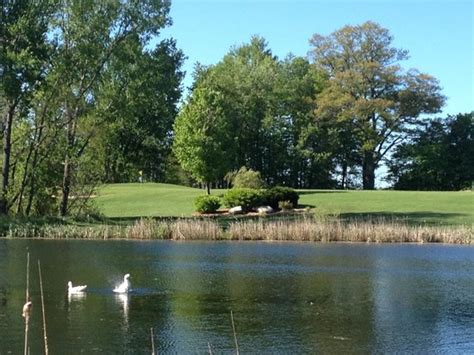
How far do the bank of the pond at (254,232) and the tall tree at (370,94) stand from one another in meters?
39.7

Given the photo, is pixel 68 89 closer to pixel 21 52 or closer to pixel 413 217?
pixel 21 52

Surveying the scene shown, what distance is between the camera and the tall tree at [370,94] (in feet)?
244

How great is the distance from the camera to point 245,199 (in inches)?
1820

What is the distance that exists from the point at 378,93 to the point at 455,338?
64389mm

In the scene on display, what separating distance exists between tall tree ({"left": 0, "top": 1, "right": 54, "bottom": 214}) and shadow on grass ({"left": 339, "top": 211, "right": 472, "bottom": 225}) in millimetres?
18417

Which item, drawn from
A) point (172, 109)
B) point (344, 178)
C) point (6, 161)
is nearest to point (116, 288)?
point (6, 161)

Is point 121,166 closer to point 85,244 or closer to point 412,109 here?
point 85,244

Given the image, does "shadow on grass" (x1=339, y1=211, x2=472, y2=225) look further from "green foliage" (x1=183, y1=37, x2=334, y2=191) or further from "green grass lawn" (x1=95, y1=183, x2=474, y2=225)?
"green foliage" (x1=183, y1=37, x2=334, y2=191)

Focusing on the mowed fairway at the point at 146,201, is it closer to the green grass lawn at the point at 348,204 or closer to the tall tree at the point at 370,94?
the green grass lawn at the point at 348,204

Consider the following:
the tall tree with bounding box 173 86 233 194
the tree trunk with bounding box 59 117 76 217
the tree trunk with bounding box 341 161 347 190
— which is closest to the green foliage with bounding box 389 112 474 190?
the tree trunk with bounding box 341 161 347 190

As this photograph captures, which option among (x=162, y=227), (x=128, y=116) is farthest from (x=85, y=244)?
(x=128, y=116)

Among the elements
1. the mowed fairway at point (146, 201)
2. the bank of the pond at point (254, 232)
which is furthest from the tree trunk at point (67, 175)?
the bank of the pond at point (254, 232)

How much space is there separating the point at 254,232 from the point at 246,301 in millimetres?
17591

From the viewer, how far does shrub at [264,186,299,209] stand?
46.9m
